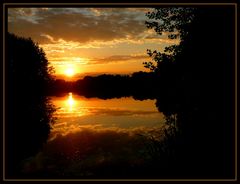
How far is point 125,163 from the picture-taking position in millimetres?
14805

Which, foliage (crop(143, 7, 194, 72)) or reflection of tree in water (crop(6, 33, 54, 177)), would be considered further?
reflection of tree in water (crop(6, 33, 54, 177))

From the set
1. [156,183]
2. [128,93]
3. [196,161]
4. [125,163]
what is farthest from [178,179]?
[128,93]

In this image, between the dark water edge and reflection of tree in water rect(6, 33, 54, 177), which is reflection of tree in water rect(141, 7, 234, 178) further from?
reflection of tree in water rect(6, 33, 54, 177)

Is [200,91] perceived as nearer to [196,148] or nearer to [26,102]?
[196,148]

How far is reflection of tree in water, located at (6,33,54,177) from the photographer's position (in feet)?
69.2

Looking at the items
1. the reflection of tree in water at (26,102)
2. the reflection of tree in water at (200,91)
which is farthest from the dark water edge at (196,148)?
the reflection of tree in water at (26,102)

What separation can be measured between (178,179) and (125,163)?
6.18 metres

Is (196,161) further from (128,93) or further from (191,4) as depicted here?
(128,93)

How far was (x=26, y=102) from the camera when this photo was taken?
4238 cm

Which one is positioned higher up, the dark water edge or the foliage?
the foliage

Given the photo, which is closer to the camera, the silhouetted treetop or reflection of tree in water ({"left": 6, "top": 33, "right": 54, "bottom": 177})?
the silhouetted treetop

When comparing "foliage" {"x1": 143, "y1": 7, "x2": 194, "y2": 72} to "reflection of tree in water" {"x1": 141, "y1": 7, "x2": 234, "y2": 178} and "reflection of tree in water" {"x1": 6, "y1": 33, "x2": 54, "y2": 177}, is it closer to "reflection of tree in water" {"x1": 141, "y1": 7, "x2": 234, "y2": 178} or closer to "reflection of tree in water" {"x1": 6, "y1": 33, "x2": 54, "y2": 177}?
"reflection of tree in water" {"x1": 141, "y1": 7, "x2": 234, "y2": 178}

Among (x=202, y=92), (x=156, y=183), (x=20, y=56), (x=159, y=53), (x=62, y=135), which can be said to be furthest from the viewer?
(x=20, y=56)

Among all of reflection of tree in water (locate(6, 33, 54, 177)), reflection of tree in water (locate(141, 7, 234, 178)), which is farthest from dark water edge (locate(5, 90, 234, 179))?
reflection of tree in water (locate(6, 33, 54, 177))
